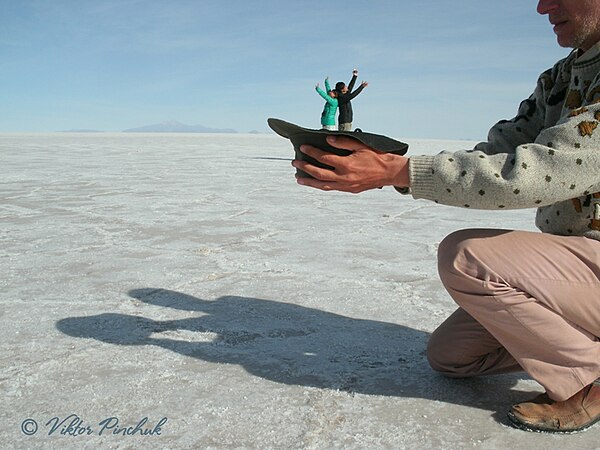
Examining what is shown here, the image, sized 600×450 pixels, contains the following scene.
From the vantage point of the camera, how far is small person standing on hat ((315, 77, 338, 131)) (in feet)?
29.9

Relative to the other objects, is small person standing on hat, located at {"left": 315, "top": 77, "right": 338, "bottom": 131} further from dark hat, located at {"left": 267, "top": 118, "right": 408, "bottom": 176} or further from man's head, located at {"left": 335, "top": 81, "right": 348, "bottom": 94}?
dark hat, located at {"left": 267, "top": 118, "right": 408, "bottom": 176}

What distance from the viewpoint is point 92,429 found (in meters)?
1.41

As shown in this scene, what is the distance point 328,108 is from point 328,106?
0.11 feet

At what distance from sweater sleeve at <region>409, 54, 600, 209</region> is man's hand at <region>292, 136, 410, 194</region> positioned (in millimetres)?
33

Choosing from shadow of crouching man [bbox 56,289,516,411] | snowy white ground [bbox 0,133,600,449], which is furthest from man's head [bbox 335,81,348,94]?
shadow of crouching man [bbox 56,289,516,411]

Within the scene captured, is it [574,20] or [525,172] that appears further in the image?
[574,20]

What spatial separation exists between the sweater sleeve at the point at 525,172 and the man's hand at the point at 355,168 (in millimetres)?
33

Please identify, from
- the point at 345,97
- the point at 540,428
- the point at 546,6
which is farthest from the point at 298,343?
the point at 345,97

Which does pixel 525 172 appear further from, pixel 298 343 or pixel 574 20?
pixel 298 343

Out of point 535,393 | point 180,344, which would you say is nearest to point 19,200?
point 180,344

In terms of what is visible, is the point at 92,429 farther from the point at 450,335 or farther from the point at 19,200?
the point at 19,200

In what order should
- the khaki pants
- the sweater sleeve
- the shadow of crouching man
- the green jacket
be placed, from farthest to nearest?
1. the green jacket
2. the shadow of crouching man
3. the khaki pants
4. the sweater sleeve

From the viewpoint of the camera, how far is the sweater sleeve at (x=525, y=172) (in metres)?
1.23

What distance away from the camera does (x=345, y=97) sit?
30.0 ft
